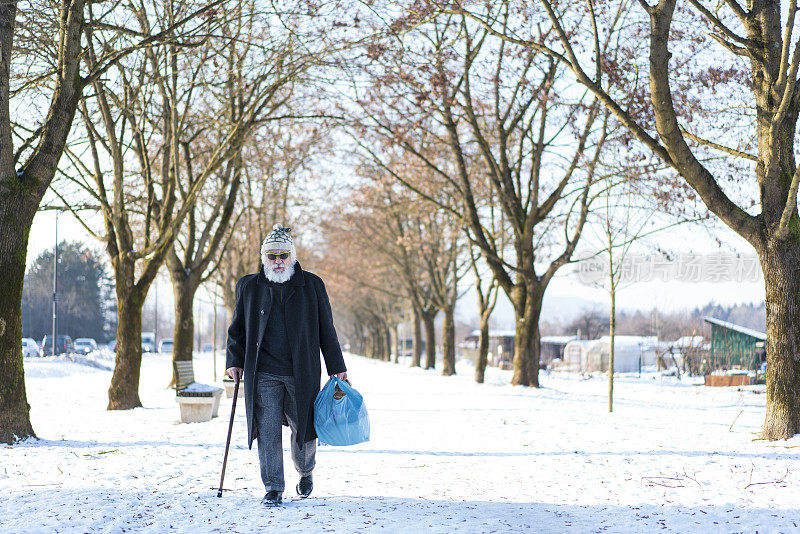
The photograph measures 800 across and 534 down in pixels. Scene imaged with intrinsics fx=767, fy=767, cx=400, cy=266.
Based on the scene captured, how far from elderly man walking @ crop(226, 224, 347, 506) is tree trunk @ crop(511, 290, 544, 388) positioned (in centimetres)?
1409

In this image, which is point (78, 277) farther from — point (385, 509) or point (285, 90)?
point (385, 509)

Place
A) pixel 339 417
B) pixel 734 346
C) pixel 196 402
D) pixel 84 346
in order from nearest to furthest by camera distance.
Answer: pixel 339 417 → pixel 196 402 → pixel 734 346 → pixel 84 346

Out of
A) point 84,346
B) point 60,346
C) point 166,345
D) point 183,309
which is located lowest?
point 166,345

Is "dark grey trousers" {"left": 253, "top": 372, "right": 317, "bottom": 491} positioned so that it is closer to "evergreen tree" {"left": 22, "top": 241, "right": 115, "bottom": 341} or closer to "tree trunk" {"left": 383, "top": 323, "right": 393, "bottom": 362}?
"tree trunk" {"left": 383, "top": 323, "right": 393, "bottom": 362}

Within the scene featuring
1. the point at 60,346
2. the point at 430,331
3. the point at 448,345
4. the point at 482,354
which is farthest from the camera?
the point at 60,346

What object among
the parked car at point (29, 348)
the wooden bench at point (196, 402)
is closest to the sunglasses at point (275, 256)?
the wooden bench at point (196, 402)

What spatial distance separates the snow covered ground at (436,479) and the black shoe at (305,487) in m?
0.09

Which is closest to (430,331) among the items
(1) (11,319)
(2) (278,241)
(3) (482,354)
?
(3) (482,354)

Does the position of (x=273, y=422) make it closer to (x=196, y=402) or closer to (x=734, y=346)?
(x=196, y=402)

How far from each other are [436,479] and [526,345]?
519 inches

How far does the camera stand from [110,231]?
14359 mm

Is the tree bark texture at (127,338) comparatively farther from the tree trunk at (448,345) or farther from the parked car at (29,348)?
the parked car at (29,348)

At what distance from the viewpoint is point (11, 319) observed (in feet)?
28.3

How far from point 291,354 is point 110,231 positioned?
32.6ft
